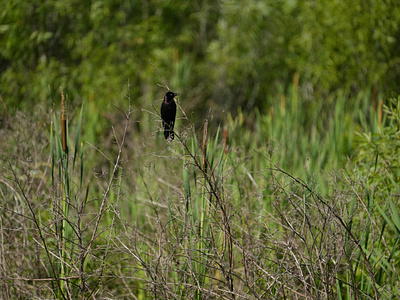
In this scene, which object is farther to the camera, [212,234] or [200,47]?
[200,47]

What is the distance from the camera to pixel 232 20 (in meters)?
11.0

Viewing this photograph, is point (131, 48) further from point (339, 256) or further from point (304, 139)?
point (339, 256)

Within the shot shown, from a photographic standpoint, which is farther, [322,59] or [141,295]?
[322,59]

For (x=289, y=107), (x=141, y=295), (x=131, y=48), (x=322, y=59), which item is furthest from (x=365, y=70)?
(x=141, y=295)

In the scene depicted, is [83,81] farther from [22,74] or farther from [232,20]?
[232,20]

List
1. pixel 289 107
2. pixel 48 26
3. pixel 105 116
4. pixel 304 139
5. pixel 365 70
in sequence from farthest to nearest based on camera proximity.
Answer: pixel 48 26 → pixel 365 70 → pixel 105 116 → pixel 289 107 → pixel 304 139

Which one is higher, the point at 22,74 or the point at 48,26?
the point at 48,26

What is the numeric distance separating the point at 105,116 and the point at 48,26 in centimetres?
283

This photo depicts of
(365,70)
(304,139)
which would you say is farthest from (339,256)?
(365,70)

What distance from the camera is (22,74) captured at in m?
9.19

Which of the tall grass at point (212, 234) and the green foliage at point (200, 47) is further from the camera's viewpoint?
the green foliage at point (200, 47)

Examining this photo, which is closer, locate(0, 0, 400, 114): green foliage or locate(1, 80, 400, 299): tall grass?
locate(1, 80, 400, 299): tall grass

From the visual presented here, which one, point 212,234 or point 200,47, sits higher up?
point 212,234

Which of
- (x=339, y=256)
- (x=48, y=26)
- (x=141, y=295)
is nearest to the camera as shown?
(x=339, y=256)
